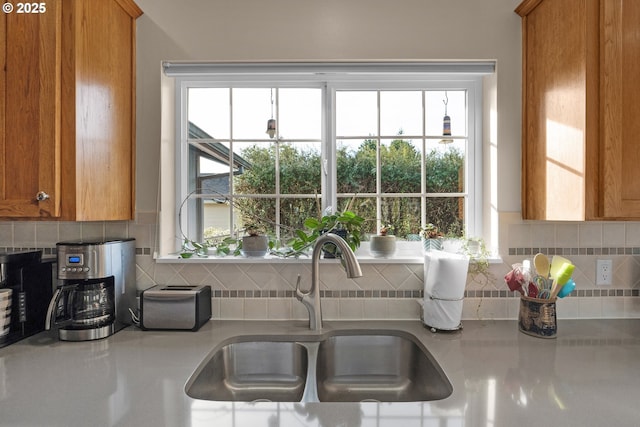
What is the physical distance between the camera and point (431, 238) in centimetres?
163

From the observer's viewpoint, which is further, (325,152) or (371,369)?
(325,152)

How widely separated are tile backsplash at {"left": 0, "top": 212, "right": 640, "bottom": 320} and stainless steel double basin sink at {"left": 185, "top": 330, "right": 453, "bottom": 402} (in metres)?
0.17

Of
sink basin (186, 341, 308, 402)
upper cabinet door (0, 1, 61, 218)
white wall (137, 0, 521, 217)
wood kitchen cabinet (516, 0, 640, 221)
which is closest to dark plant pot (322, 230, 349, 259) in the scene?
sink basin (186, 341, 308, 402)

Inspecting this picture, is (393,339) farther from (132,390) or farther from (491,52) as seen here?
(491,52)

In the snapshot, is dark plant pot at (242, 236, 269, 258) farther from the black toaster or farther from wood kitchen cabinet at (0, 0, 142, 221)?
wood kitchen cabinet at (0, 0, 142, 221)

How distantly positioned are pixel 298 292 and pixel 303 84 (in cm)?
99

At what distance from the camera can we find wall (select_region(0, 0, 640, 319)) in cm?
158

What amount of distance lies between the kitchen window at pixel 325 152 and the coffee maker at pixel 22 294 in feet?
1.77

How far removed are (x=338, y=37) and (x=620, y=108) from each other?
1089 millimetres

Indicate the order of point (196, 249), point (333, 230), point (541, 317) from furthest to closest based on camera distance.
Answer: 1. point (196, 249)
2. point (333, 230)
3. point (541, 317)

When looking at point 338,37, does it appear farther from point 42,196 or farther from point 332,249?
point 42,196

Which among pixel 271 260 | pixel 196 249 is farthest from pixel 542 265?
pixel 196 249

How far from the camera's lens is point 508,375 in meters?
1.05

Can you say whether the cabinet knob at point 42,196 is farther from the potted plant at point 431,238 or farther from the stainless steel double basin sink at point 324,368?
the potted plant at point 431,238
